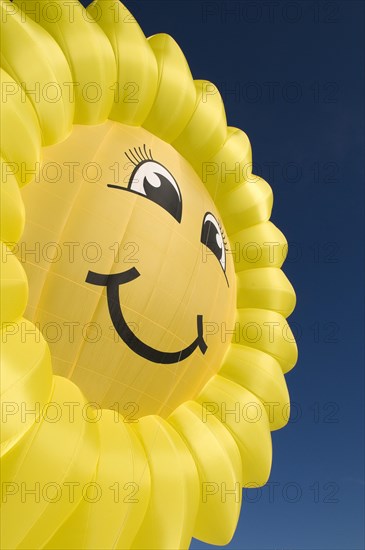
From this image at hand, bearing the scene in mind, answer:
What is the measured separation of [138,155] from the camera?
507cm

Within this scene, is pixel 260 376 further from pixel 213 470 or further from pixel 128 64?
pixel 128 64

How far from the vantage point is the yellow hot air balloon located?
379 centimetres

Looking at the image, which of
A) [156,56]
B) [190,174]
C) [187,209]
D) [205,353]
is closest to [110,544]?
[205,353]

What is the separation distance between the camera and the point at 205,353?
546cm

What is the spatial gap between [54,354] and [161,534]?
1624mm

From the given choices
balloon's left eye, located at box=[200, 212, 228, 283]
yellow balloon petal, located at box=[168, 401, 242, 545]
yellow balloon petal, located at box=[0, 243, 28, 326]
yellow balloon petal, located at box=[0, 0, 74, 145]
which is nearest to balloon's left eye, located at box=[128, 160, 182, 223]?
balloon's left eye, located at box=[200, 212, 228, 283]

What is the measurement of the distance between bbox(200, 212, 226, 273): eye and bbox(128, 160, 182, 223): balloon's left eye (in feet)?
1.33

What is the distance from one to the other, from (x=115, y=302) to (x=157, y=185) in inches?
45.9

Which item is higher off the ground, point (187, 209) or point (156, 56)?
point (156, 56)

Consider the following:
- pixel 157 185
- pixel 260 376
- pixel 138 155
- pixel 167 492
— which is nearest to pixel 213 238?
pixel 157 185

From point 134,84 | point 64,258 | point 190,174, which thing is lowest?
point 64,258

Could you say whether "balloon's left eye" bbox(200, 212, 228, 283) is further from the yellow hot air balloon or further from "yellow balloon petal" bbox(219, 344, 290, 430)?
"yellow balloon petal" bbox(219, 344, 290, 430)

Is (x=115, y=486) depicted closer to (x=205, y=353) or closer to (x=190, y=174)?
(x=205, y=353)

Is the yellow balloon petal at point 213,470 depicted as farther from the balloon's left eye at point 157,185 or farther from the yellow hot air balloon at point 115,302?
the balloon's left eye at point 157,185
